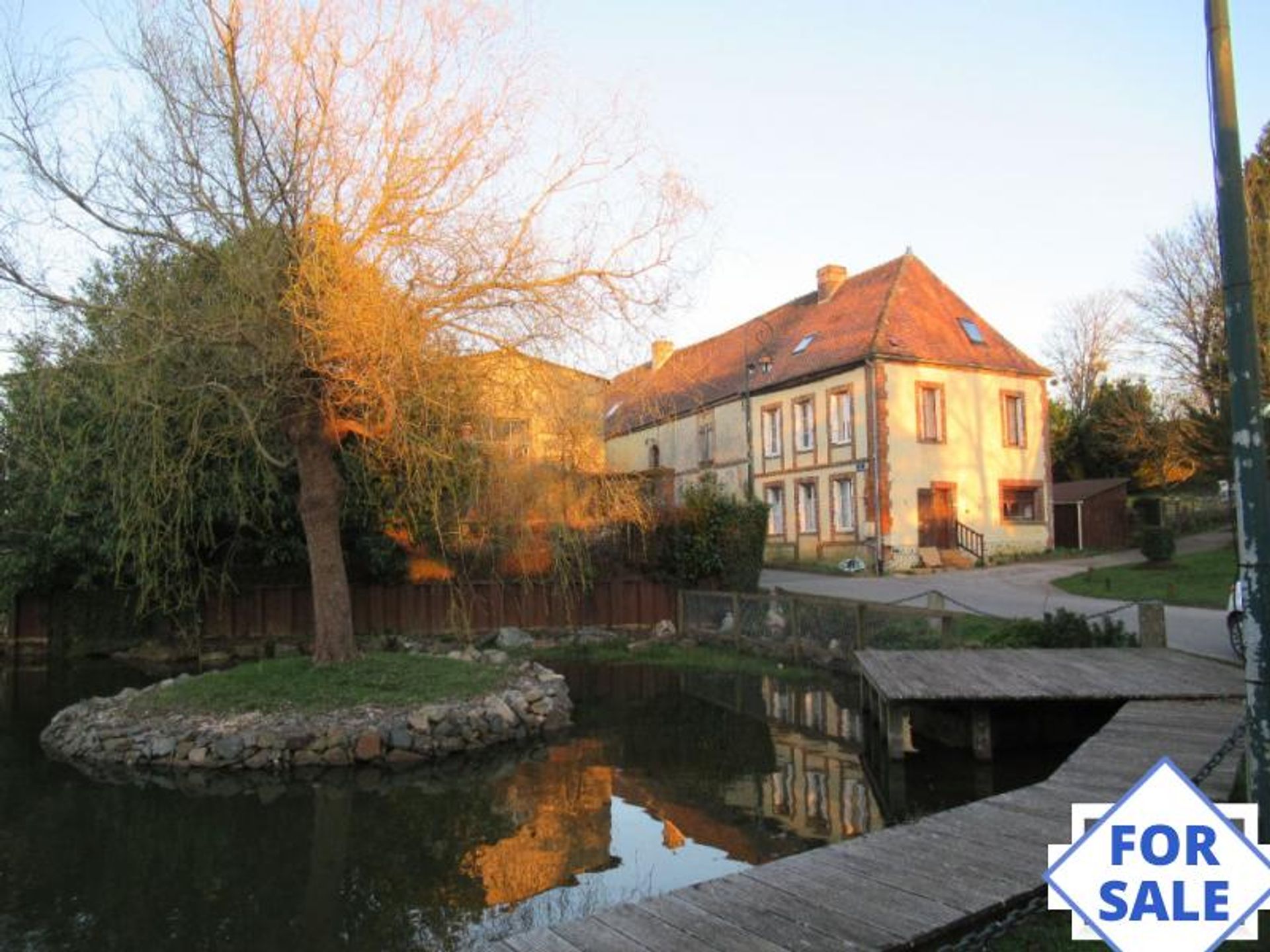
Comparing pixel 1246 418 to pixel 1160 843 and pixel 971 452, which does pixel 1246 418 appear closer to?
pixel 1160 843

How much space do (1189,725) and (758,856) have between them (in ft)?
12.7

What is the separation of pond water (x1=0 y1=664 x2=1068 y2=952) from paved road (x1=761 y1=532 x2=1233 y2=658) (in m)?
6.09

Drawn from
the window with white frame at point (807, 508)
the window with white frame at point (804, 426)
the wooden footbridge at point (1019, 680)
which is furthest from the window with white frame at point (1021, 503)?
the wooden footbridge at point (1019, 680)

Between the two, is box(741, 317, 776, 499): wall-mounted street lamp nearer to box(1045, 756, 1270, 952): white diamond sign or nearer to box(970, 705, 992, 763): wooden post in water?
box(970, 705, 992, 763): wooden post in water

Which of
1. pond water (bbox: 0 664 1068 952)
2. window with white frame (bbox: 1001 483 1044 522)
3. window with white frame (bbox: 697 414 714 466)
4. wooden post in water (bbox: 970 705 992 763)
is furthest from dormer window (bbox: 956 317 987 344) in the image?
wooden post in water (bbox: 970 705 992 763)

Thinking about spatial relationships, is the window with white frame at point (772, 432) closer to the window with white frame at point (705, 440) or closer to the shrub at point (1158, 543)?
the window with white frame at point (705, 440)

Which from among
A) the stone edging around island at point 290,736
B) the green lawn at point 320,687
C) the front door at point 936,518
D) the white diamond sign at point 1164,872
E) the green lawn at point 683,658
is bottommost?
the green lawn at point 683,658

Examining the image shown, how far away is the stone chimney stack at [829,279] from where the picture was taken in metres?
33.5

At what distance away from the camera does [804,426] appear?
101 feet

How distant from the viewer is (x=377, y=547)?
64.1 feet

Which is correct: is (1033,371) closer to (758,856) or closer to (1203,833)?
(758,856)

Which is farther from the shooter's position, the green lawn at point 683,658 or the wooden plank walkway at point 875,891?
the green lawn at point 683,658

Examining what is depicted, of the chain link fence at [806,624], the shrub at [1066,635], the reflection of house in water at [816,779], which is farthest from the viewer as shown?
the chain link fence at [806,624]

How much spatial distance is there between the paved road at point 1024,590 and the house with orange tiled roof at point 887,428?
6.50 ft
